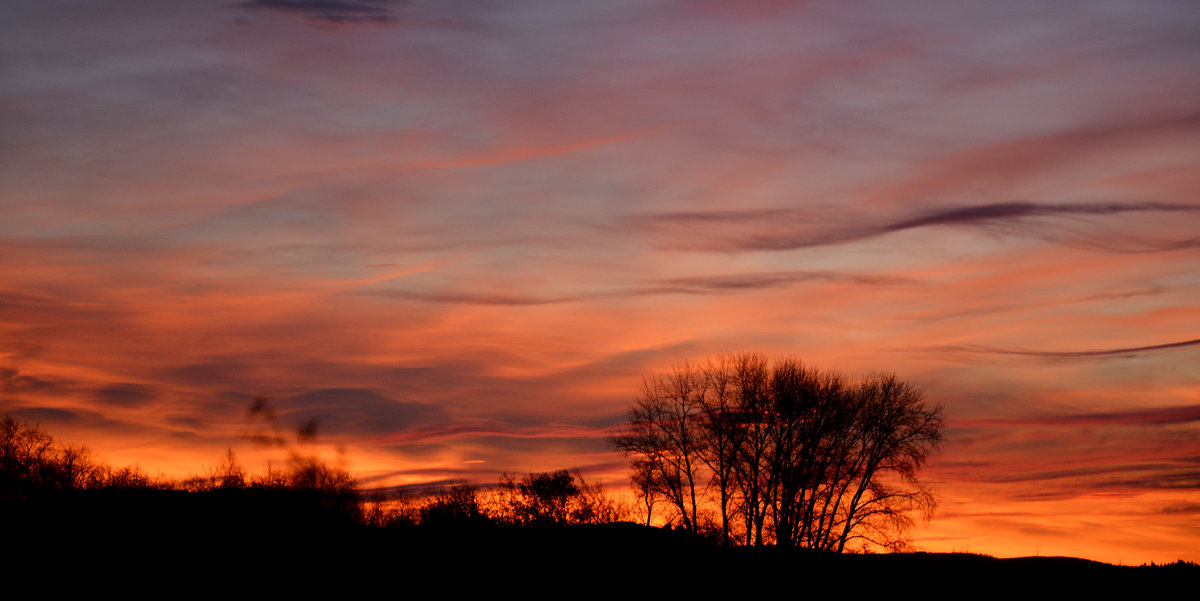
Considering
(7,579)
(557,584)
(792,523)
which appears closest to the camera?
(7,579)

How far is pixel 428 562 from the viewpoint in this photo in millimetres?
28141

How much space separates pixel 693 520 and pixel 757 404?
7375 mm

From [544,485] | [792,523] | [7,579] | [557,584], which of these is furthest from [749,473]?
[7,579]

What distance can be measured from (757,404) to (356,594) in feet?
111

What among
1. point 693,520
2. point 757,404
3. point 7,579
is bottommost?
point 7,579

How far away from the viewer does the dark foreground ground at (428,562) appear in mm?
26109

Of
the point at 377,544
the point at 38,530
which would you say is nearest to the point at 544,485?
the point at 377,544

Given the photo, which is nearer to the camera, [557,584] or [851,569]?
[557,584]

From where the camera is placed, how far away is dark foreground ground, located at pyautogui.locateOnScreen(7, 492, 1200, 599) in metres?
26.1

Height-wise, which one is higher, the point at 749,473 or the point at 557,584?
the point at 749,473

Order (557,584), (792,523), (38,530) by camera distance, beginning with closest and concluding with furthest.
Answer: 1. (557,584)
2. (38,530)
3. (792,523)

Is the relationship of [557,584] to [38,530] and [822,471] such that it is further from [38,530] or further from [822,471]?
[822,471]

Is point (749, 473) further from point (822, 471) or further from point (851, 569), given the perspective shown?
point (851, 569)

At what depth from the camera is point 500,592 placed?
26125 millimetres
